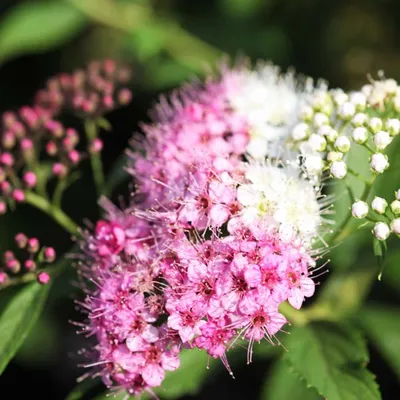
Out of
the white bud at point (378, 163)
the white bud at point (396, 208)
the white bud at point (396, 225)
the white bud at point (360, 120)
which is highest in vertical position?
the white bud at point (360, 120)

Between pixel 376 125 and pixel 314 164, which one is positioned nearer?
pixel 314 164

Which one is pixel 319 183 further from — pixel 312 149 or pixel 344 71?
pixel 344 71

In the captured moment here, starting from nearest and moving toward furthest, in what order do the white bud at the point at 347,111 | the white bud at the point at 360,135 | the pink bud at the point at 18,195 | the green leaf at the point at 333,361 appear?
the green leaf at the point at 333,361, the white bud at the point at 360,135, the white bud at the point at 347,111, the pink bud at the point at 18,195

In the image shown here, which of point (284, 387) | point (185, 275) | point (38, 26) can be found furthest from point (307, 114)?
point (38, 26)

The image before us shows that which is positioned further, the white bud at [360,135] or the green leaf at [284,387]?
the green leaf at [284,387]

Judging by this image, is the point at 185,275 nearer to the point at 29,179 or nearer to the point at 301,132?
the point at 301,132

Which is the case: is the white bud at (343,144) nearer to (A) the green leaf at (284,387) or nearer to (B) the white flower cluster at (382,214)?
(B) the white flower cluster at (382,214)

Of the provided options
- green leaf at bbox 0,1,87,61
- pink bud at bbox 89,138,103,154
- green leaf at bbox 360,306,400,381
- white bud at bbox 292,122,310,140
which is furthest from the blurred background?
white bud at bbox 292,122,310,140

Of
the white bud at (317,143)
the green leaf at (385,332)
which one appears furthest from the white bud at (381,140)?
the green leaf at (385,332)
